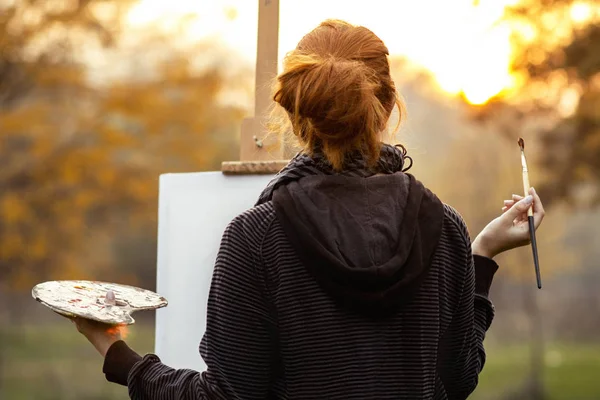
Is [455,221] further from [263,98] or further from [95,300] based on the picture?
[263,98]

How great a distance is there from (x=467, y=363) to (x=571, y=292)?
16.1ft

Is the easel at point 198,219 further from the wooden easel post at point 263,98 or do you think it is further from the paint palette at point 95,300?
the paint palette at point 95,300

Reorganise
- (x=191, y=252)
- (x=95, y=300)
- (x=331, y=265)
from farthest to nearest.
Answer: (x=191, y=252), (x=95, y=300), (x=331, y=265)

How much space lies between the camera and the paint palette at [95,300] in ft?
3.73

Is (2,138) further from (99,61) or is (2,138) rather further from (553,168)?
(553,168)

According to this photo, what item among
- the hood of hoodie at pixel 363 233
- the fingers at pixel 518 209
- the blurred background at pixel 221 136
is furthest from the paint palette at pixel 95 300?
the blurred background at pixel 221 136

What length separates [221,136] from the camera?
625 cm

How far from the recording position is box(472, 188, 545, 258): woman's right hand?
1228 mm

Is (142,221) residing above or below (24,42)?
below

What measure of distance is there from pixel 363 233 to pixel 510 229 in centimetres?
33

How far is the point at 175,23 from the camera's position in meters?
6.41

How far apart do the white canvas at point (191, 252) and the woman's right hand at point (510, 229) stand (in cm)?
68

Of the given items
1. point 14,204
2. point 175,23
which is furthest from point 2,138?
point 175,23

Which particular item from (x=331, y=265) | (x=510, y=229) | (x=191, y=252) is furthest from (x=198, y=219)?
(x=331, y=265)
